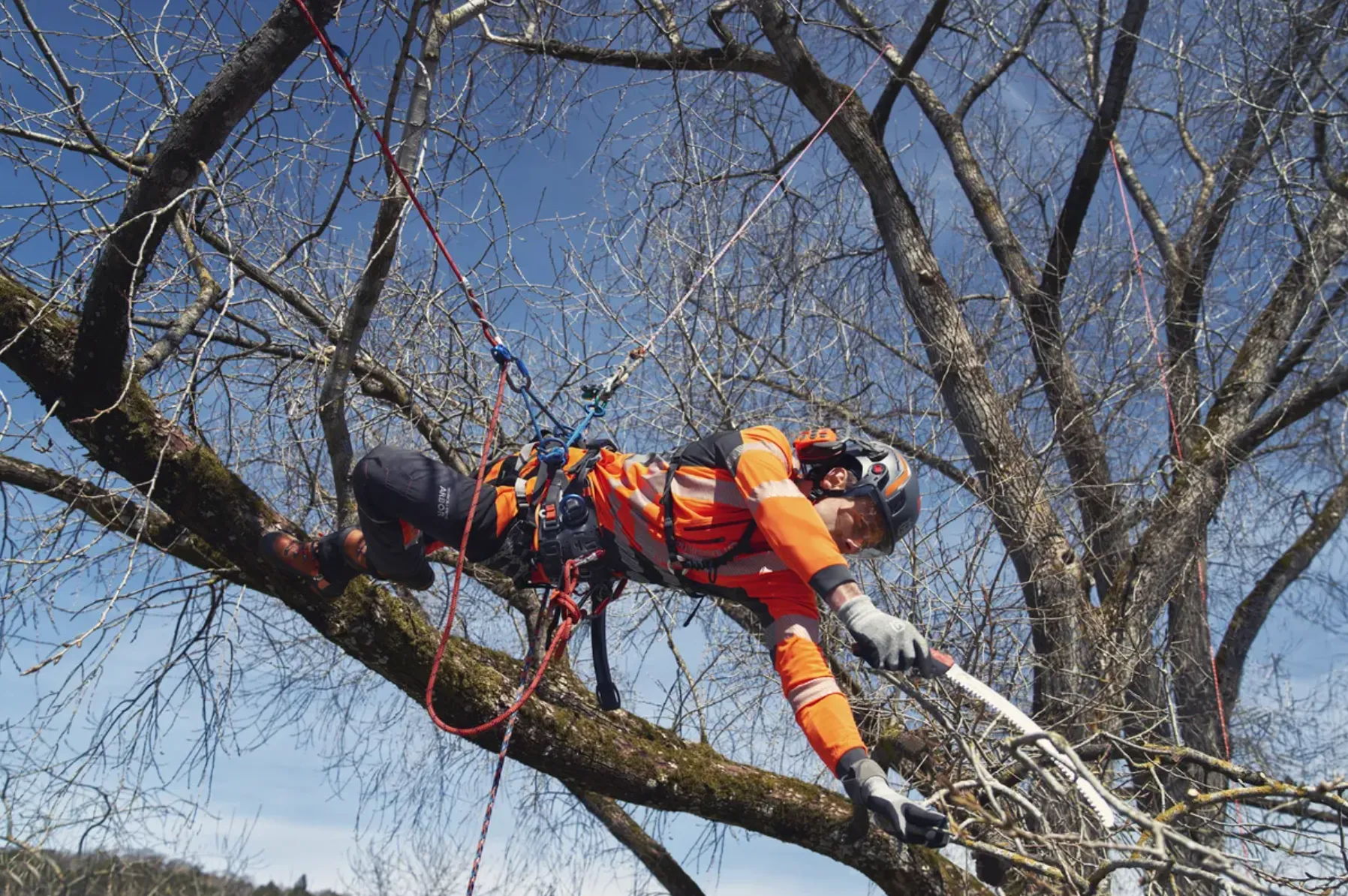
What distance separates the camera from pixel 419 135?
3.52m

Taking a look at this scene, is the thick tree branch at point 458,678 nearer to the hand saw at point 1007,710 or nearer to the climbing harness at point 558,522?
the climbing harness at point 558,522

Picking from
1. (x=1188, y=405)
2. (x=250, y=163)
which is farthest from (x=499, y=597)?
(x=1188, y=405)

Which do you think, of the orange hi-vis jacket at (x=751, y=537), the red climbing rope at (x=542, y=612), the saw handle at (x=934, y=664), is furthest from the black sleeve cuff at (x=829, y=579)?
the red climbing rope at (x=542, y=612)

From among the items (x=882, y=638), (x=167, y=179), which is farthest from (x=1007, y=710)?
(x=167, y=179)

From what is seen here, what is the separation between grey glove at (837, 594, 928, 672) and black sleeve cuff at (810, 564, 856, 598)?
64 mm

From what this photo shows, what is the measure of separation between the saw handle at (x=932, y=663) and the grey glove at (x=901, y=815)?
32cm

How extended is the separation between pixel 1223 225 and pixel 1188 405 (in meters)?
1.34

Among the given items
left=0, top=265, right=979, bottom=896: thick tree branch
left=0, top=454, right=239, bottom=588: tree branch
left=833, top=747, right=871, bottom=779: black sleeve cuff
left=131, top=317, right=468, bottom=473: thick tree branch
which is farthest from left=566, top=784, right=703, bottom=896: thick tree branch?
left=833, top=747, right=871, bottom=779: black sleeve cuff

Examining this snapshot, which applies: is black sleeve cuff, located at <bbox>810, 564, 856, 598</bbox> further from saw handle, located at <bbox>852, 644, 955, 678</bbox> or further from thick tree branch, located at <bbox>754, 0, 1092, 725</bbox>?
thick tree branch, located at <bbox>754, 0, 1092, 725</bbox>

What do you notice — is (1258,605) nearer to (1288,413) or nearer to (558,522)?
(1288,413)

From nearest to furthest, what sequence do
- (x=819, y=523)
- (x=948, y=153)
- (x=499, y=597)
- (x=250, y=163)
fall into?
1. (x=819, y=523)
2. (x=250, y=163)
3. (x=499, y=597)
4. (x=948, y=153)

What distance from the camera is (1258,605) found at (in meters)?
7.04

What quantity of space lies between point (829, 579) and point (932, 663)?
0.38 meters

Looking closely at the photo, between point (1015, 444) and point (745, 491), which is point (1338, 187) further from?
point (745, 491)
